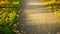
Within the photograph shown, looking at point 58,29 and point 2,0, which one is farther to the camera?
point 2,0

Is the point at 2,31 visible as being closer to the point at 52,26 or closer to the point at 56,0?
the point at 52,26

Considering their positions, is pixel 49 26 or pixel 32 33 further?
pixel 49 26

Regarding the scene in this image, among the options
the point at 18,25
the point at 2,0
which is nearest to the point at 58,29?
the point at 18,25

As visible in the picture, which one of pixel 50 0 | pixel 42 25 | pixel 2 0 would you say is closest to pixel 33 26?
pixel 42 25

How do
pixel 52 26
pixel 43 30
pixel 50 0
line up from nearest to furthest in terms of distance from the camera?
pixel 43 30 < pixel 52 26 < pixel 50 0

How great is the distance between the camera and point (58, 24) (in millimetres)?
10391

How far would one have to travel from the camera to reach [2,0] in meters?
19.3

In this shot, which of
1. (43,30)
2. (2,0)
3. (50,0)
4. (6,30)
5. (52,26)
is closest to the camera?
(6,30)

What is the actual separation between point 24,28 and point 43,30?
3.73ft

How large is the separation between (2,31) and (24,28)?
1.54 m

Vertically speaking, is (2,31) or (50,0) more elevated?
(2,31)

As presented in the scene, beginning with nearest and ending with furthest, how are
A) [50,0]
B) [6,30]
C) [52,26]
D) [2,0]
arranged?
[6,30]
[52,26]
[2,0]
[50,0]

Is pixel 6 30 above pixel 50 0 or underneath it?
above

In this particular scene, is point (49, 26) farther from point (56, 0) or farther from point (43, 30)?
point (56, 0)
